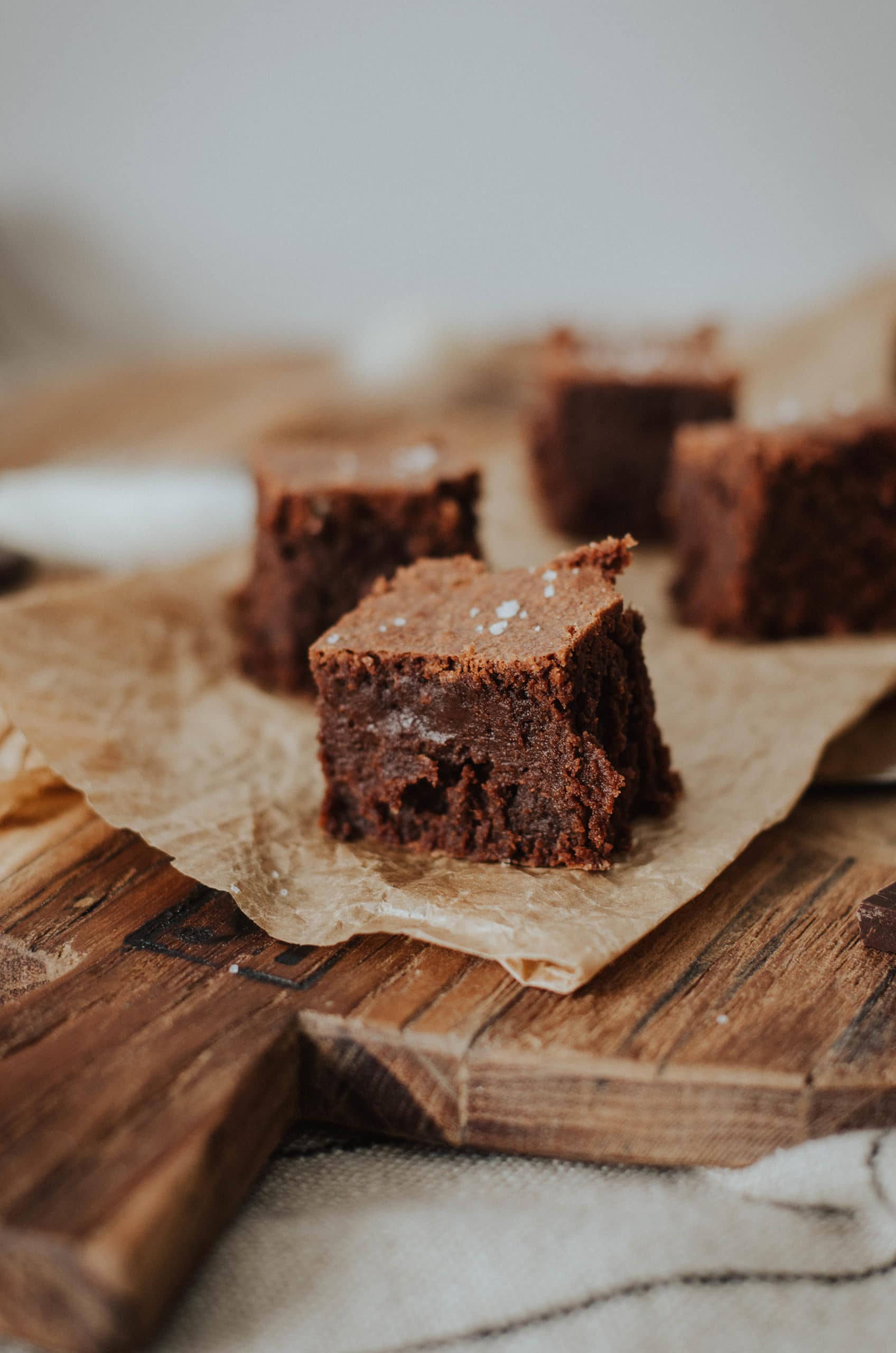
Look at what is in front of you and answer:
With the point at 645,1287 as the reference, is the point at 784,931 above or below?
above

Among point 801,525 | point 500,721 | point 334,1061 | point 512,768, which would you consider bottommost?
point 334,1061

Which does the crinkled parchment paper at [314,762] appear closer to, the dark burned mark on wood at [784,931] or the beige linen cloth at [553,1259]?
the dark burned mark on wood at [784,931]

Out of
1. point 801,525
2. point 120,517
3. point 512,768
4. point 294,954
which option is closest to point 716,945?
point 512,768

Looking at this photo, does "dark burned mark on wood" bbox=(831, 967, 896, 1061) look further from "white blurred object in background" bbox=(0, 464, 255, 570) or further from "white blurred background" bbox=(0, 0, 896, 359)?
"white blurred background" bbox=(0, 0, 896, 359)

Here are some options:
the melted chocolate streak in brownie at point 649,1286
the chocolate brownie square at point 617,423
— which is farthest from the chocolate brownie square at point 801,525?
the melted chocolate streak in brownie at point 649,1286

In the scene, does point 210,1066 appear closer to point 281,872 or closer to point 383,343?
point 281,872

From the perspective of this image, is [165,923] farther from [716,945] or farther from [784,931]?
[784,931]

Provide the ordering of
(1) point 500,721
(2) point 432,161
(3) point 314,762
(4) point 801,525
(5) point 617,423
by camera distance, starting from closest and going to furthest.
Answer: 1. (1) point 500,721
2. (3) point 314,762
3. (4) point 801,525
4. (5) point 617,423
5. (2) point 432,161

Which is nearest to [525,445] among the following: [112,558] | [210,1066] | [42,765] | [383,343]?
[383,343]
